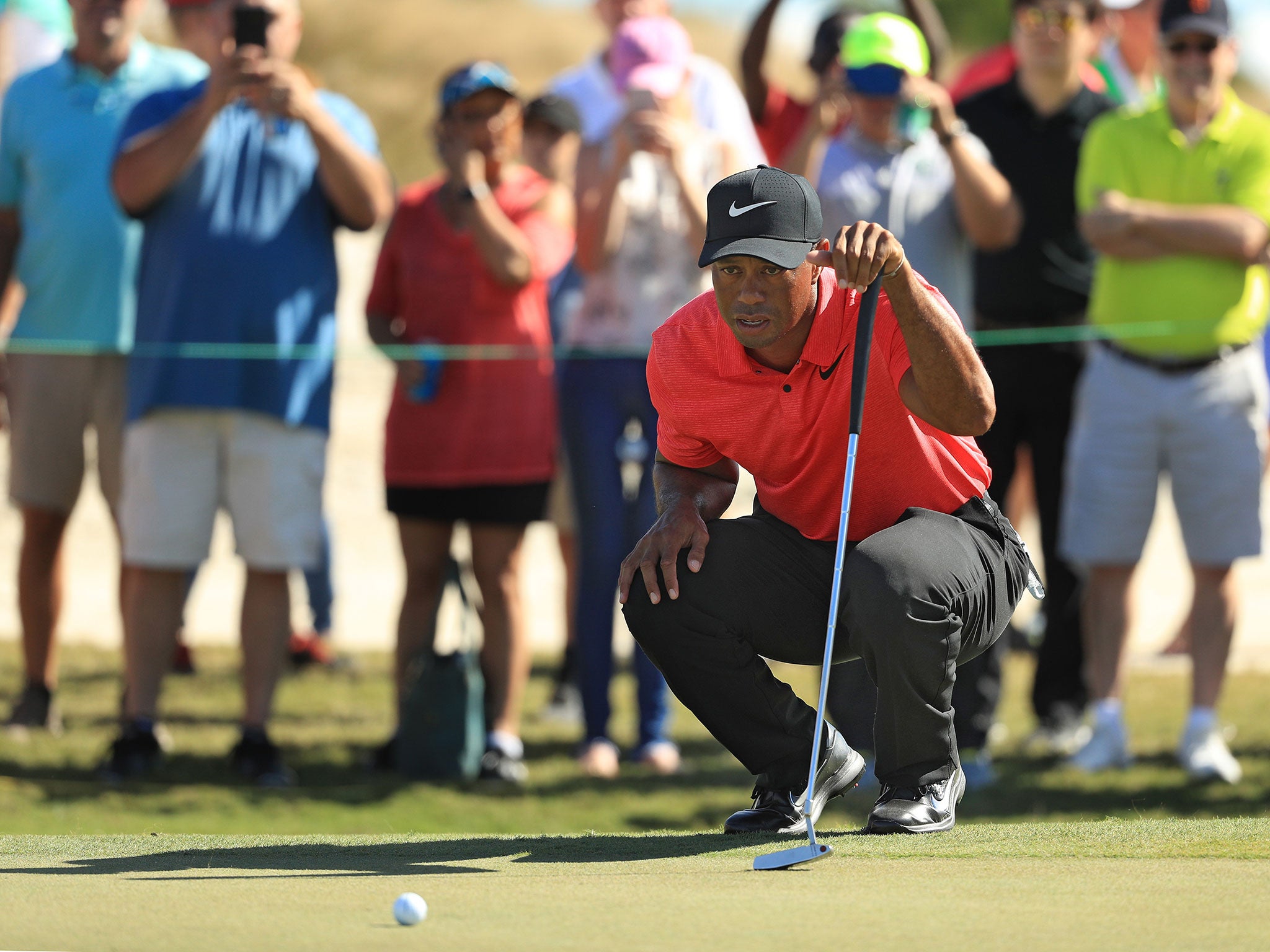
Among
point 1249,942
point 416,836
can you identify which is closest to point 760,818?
point 416,836

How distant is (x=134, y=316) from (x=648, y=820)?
2.53 meters

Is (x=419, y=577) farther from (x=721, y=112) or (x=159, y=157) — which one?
(x=721, y=112)

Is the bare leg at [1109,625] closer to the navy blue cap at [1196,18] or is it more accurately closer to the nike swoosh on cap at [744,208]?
the navy blue cap at [1196,18]

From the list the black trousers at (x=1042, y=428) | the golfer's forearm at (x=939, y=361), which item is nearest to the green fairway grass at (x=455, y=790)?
the black trousers at (x=1042, y=428)

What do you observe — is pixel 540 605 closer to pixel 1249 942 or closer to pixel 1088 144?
pixel 1088 144

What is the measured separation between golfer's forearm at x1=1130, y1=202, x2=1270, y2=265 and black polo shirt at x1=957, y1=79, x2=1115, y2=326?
0.52 meters

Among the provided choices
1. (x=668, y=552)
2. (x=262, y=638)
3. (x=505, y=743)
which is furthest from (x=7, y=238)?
(x=668, y=552)

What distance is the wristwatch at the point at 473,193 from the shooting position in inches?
242

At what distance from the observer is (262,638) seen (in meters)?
6.19

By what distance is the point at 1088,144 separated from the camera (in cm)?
632

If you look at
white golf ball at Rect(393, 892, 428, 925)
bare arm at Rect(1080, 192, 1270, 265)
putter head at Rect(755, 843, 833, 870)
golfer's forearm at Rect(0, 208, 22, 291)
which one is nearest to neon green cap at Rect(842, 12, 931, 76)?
bare arm at Rect(1080, 192, 1270, 265)

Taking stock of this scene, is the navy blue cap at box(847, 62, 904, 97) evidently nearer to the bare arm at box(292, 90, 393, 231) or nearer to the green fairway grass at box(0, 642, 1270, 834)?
the bare arm at box(292, 90, 393, 231)

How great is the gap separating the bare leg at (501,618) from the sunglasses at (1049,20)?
2558 millimetres

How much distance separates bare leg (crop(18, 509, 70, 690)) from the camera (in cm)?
678
